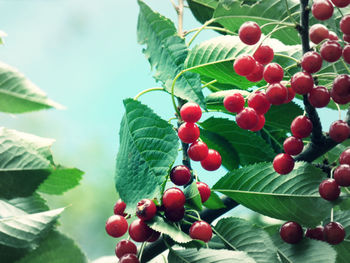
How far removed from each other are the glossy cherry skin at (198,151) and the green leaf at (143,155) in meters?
0.10

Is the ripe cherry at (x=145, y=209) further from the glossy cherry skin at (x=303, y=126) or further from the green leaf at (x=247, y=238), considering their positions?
the glossy cherry skin at (x=303, y=126)

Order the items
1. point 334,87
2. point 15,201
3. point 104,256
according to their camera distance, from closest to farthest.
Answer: point 15,201
point 334,87
point 104,256

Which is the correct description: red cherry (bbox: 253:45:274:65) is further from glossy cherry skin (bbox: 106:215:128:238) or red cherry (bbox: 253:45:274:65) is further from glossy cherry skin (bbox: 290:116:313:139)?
glossy cherry skin (bbox: 106:215:128:238)

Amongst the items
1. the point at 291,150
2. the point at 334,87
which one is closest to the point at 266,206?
the point at 291,150

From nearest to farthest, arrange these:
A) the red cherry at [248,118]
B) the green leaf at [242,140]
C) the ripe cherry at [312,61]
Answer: the ripe cherry at [312,61], the red cherry at [248,118], the green leaf at [242,140]

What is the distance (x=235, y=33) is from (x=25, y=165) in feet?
2.33

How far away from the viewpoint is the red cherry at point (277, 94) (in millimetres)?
728

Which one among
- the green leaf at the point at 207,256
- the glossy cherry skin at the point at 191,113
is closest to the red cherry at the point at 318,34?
the glossy cherry skin at the point at 191,113

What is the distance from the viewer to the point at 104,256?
934 millimetres

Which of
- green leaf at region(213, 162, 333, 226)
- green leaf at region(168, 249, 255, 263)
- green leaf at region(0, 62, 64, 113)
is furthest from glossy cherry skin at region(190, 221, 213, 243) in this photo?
green leaf at region(0, 62, 64, 113)

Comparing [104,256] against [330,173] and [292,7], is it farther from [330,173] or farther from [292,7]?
[292,7]

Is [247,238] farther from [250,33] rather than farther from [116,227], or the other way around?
[250,33]

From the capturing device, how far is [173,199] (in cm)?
73

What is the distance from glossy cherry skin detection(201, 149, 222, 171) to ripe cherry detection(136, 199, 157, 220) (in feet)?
0.60
